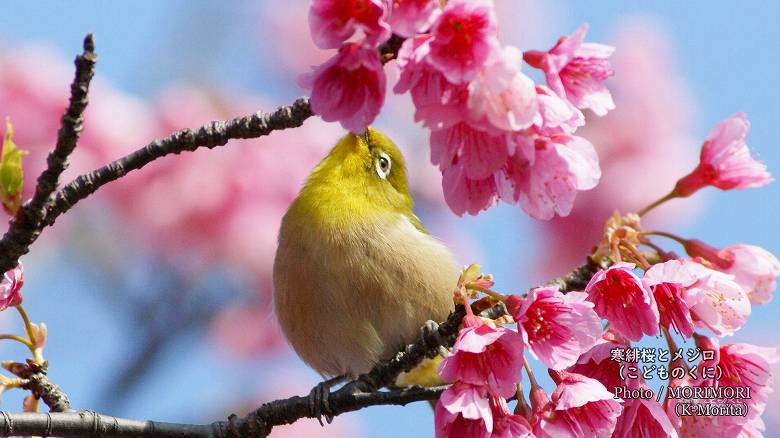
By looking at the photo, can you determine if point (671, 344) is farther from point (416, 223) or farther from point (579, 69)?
point (416, 223)

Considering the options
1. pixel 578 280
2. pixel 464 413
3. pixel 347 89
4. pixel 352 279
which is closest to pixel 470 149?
pixel 347 89

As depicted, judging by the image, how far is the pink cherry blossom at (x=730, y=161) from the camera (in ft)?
9.30

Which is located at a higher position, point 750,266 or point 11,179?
point 11,179

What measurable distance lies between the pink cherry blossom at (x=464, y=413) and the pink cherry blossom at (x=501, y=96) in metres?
0.73

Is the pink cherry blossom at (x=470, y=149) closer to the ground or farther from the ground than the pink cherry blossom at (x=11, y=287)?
closer to the ground

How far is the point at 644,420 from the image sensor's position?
2488 mm

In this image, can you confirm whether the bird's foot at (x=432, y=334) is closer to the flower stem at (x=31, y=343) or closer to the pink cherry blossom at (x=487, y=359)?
the pink cherry blossom at (x=487, y=359)

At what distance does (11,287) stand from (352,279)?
159cm

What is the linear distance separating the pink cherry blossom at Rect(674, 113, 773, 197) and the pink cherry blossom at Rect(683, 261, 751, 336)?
0.46m

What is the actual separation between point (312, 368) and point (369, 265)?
0.65m

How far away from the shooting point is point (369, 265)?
Answer: 4008mm

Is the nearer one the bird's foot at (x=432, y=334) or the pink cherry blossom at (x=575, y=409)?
the pink cherry blossom at (x=575, y=409)

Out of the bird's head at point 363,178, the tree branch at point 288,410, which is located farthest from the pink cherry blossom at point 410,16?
the bird's head at point 363,178

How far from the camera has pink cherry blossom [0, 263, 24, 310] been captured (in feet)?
8.71
